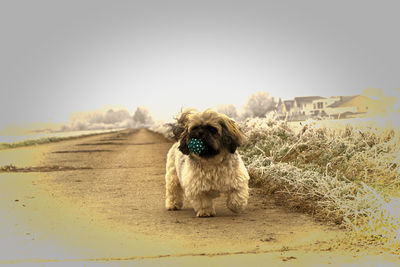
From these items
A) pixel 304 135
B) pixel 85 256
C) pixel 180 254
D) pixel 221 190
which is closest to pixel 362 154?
pixel 304 135

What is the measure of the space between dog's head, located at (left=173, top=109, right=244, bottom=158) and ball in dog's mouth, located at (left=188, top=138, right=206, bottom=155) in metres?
0.04

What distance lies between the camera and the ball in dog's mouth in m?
5.83

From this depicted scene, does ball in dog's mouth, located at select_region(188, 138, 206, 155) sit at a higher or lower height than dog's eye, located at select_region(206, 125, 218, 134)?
lower

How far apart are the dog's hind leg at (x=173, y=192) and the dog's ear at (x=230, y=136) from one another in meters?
1.43

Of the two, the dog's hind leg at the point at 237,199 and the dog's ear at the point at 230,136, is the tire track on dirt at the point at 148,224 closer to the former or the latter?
the dog's hind leg at the point at 237,199

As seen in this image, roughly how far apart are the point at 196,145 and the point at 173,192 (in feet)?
5.12

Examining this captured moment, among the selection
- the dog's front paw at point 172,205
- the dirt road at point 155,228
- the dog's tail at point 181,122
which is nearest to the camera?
the dirt road at point 155,228

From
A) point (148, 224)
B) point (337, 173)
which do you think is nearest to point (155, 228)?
point (148, 224)

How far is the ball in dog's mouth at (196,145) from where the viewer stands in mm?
5828

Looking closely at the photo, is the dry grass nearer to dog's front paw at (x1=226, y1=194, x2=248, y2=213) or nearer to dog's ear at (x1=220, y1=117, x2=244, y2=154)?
dog's front paw at (x1=226, y1=194, x2=248, y2=213)

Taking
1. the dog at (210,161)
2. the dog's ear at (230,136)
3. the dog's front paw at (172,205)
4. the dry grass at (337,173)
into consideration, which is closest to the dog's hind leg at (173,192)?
the dog's front paw at (172,205)

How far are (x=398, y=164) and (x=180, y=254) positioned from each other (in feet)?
14.4

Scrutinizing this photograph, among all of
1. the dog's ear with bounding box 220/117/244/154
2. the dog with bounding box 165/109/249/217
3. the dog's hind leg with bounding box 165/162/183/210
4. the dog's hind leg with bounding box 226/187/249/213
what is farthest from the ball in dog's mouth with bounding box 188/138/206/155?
the dog's hind leg with bounding box 165/162/183/210

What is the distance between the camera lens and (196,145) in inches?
230
